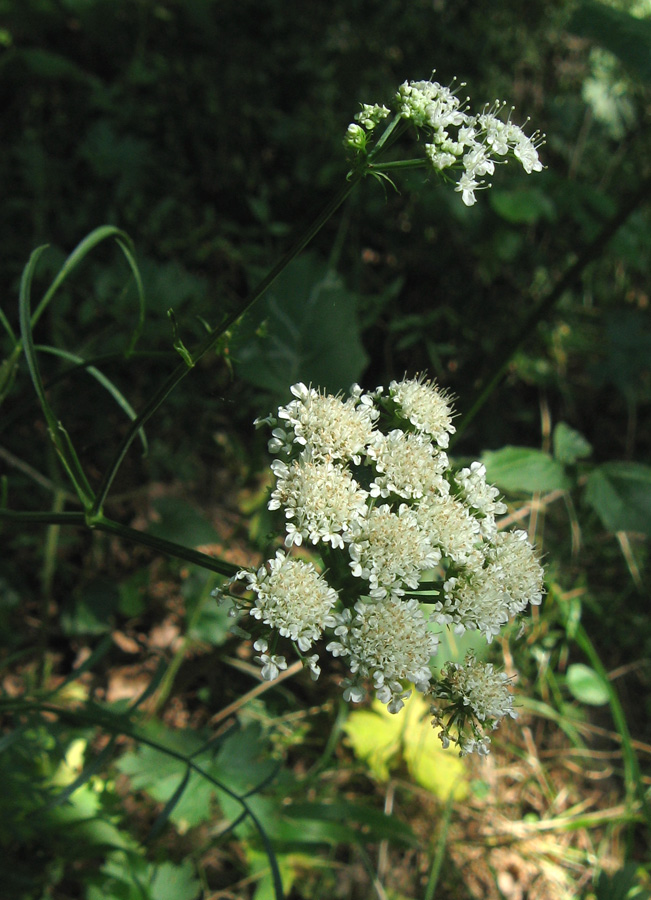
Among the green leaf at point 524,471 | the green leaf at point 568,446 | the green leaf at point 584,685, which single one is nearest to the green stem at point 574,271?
the green leaf at point 524,471

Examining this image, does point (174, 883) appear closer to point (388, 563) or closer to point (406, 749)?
point (406, 749)

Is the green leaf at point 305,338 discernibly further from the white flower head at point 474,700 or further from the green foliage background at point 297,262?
the white flower head at point 474,700

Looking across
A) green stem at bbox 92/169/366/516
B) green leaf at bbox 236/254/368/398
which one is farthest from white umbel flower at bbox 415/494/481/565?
green leaf at bbox 236/254/368/398

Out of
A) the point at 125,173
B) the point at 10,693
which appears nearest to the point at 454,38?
the point at 125,173

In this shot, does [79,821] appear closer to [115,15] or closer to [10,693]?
[10,693]

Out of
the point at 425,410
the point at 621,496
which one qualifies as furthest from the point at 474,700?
the point at 621,496
